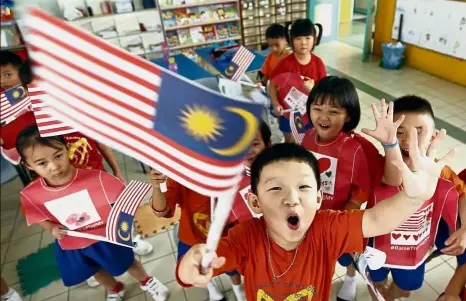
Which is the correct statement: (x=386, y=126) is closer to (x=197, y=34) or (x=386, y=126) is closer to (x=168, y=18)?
(x=168, y=18)

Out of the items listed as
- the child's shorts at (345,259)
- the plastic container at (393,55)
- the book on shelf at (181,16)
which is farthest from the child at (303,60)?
the book on shelf at (181,16)

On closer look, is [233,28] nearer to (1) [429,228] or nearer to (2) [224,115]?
(1) [429,228]

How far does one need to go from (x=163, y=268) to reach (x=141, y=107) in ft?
6.34

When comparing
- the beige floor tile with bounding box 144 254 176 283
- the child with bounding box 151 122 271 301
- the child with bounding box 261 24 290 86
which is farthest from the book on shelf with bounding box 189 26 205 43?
the child with bounding box 151 122 271 301

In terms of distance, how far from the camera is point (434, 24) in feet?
17.0

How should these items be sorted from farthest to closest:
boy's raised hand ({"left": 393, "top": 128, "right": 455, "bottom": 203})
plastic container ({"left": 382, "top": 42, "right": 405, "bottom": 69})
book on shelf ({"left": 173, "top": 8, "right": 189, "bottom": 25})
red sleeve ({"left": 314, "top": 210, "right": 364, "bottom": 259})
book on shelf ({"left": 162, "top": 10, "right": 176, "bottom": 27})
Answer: book on shelf ({"left": 173, "top": 8, "right": 189, "bottom": 25}), book on shelf ({"left": 162, "top": 10, "right": 176, "bottom": 27}), plastic container ({"left": 382, "top": 42, "right": 405, "bottom": 69}), red sleeve ({"left": 314, "top": 210, "right": 364, "bottom": 259}), boy's raised hand ({"left": 393, "top": 128, "right": 455, "bottom": 203})

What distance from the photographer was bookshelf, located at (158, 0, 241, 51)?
268 inches

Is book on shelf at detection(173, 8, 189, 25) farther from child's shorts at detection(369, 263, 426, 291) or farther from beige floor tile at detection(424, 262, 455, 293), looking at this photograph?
child's shorts at detection(369, 263, 426, 291)

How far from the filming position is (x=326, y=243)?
110cm

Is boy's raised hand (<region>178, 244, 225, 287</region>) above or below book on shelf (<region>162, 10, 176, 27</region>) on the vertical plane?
above

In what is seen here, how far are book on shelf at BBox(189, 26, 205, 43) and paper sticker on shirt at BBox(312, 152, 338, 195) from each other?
6.24 meters

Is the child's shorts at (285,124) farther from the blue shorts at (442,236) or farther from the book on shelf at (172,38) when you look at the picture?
the book on shelf at (172,38)

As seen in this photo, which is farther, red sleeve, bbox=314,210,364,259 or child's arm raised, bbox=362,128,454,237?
red sleeve, bbox=314,210,364,259

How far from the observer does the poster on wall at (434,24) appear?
15.7 ft
